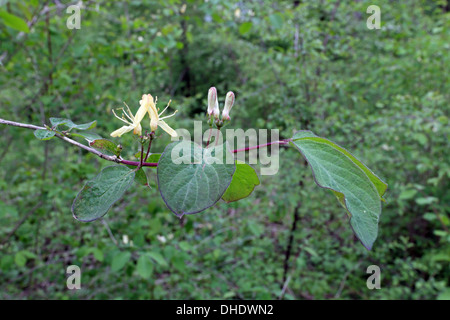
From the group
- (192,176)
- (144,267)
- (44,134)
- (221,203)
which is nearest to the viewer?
(192,176)

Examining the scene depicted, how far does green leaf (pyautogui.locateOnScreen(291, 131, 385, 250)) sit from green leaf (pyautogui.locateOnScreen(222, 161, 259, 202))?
69mm

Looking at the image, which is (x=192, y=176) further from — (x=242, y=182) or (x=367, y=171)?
(x=367, y=171)

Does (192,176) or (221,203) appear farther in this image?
(221,203)

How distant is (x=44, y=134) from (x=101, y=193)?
0.14 meters

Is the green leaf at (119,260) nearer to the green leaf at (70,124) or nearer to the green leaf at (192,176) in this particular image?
the green leaf at (70,124)

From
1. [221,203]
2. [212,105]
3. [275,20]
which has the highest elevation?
[275,20]

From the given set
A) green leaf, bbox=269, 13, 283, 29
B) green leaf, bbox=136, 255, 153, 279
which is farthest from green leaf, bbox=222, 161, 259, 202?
green leaf, bbox=269, 13, 283, 29

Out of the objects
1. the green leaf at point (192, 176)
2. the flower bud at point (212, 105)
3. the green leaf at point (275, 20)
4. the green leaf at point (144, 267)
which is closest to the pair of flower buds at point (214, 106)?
the flower bud at point (212, 105)

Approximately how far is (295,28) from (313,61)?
19cm

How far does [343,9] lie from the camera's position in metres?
1.78

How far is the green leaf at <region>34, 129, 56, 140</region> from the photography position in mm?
402

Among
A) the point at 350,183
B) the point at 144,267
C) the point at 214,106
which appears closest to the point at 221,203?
the point at 144,267

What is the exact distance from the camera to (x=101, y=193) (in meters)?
0.35

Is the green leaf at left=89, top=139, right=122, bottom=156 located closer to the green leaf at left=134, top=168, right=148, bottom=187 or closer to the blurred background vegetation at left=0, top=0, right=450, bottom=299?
the green leaf at left=134, top=168, right=148, bottom=187
